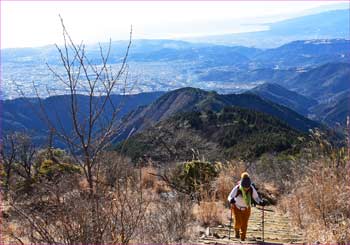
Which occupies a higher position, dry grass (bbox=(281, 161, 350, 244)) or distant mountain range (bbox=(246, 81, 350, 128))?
dry grass (bbox=(281, 161, 350, 244))

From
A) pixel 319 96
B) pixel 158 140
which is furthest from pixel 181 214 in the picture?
pixel 319 96

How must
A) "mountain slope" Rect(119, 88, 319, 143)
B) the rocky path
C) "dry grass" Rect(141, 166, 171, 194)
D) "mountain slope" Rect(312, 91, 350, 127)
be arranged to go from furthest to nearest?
"mountain slope" Rect(312, 91, 350, 127)
"mountain slope" Rect(119, 88, 319, 143)
"dry grass" Rect(141, 166, 171, 194)
the rocky path

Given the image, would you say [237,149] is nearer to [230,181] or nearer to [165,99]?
[230,181]

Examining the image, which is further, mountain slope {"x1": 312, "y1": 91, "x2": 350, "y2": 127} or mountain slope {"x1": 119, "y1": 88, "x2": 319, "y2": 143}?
mountain slope {"x1": 312, "y1": 91, "x2": 350, "y2": 127}

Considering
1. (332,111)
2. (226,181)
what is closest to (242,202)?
(226,181)

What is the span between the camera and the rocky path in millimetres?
5699

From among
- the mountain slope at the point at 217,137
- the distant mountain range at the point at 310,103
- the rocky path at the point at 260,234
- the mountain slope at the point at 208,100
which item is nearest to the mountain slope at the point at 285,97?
the distant mountain range at the point at 310,103

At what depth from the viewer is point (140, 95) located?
155m

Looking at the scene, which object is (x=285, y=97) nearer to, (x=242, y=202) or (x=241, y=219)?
(x=242, y=202)

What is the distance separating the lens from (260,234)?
6434mm

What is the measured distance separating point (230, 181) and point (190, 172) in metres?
1.24

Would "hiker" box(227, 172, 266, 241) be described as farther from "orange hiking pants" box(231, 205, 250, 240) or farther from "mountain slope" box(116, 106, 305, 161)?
"mountain slope" box(116, 106, 305, 161)

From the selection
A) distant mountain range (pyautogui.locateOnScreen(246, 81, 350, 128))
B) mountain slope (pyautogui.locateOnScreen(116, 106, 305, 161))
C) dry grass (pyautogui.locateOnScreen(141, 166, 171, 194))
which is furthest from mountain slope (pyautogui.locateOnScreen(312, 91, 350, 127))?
dry grass (pyautogui.locateOnScreen(141, 166, 171, 194))

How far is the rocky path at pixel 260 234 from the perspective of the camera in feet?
18.7
